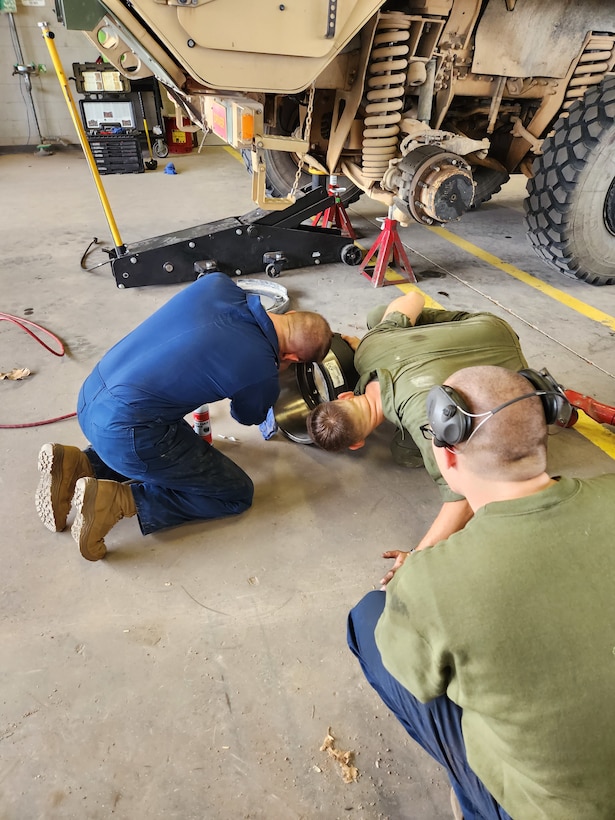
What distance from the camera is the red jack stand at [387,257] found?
3.88 metres

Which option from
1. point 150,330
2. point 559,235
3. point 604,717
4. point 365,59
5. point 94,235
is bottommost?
point 94,235

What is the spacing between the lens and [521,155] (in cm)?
457

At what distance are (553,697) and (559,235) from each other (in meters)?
3.79

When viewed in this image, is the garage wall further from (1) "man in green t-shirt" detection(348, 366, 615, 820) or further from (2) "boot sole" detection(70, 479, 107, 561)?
(1) "man in green t-shirt" detection(348, 366, 615, 820)

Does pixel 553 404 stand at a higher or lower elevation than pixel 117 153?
higher

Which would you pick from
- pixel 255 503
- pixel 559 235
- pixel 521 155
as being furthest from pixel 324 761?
pixel 521 155

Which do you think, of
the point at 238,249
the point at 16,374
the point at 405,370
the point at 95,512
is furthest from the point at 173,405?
the point at 238,249

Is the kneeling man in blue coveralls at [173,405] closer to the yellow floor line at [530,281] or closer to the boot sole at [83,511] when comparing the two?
the boot sole at [83,511]

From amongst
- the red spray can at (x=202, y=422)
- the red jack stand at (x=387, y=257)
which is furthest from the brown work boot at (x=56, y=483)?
the red jack stand at (x=387, y=257)

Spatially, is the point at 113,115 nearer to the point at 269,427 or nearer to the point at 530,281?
the point at 530,281

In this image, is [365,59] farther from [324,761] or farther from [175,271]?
[324,761]

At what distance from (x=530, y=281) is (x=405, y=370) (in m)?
2.73

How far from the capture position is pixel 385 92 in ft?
10.8

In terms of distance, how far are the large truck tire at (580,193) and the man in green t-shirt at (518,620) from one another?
10.9 feet
